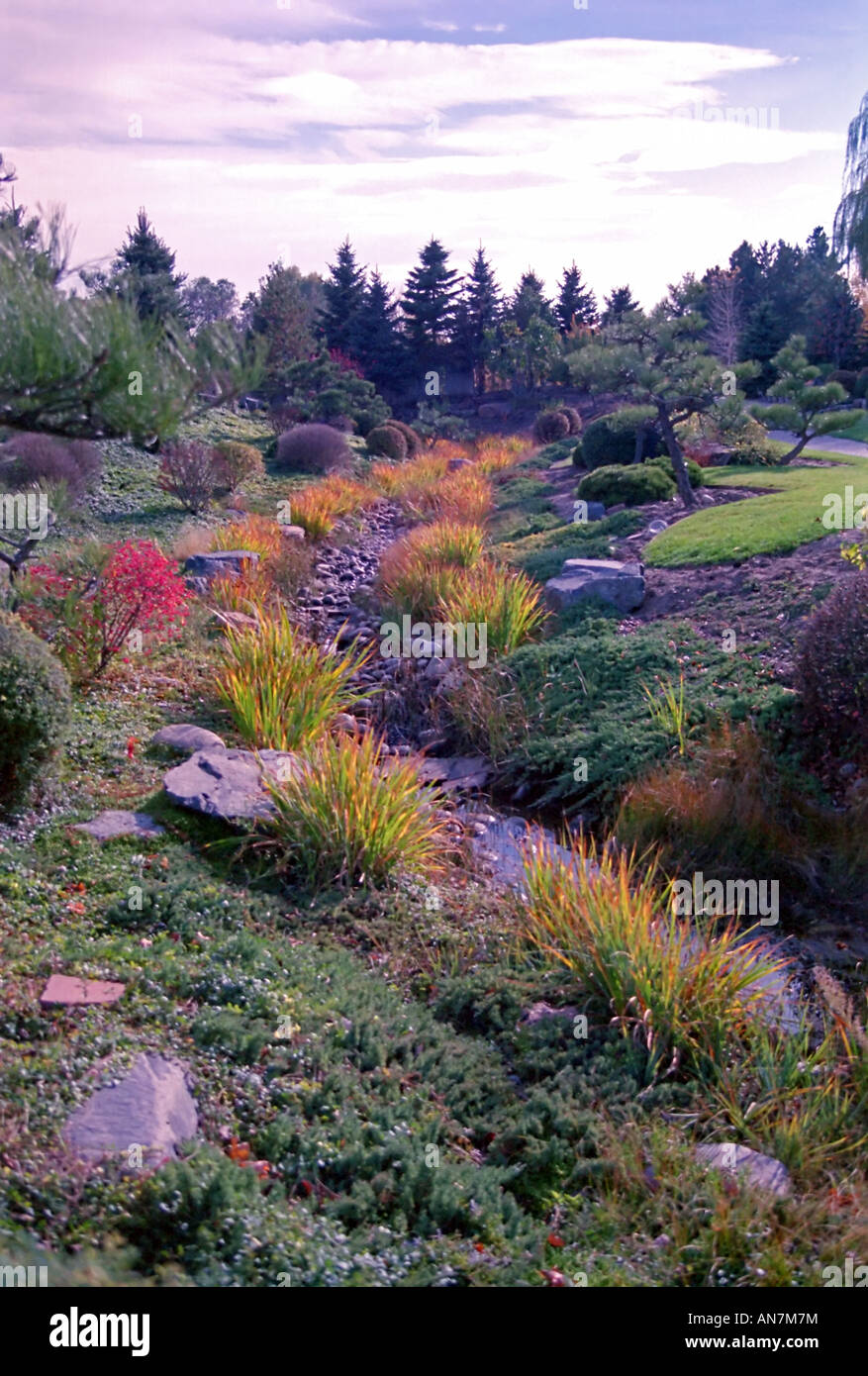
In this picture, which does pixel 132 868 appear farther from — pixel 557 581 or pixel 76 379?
pixel 557 581

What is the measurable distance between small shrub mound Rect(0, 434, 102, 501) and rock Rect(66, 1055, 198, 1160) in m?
10.2

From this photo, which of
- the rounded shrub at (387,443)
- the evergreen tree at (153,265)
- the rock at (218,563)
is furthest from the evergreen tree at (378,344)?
the rock at (218,563)

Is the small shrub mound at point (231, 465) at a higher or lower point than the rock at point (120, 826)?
higher

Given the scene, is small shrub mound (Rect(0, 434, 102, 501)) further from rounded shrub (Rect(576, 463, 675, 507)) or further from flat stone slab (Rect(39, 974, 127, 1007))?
flat stone slab (Rect(39, 974, 127, 1007))

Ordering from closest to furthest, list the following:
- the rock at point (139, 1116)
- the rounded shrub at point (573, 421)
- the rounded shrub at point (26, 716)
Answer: the rock at point (139, 1116) → the rounded shrub at point (26, 716) → the rounded shrub at point (573, 421)

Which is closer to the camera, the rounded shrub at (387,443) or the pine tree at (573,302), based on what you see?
the rounded shrub at (387,443)

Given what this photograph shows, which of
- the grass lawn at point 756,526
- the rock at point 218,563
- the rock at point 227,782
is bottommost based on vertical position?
the rock at point 227,782

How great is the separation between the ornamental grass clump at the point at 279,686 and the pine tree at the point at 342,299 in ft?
95.0

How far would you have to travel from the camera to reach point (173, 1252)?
107 inches

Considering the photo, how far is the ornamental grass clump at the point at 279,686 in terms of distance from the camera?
6.87 meters

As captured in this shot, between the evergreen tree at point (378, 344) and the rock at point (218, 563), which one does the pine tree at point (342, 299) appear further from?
the rock at point (218, 563)
